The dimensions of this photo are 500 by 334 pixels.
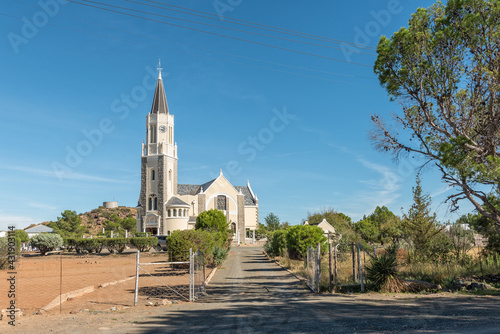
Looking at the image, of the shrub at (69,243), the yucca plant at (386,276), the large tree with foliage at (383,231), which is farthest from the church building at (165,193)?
the yucca plant at (386,276)

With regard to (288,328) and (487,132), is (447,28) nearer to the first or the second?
(487,132)

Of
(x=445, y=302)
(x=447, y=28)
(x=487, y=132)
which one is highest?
(x=447, y=28)

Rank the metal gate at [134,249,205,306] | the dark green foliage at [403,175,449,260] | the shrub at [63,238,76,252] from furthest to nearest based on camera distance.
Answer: the shrub at [63,238,76,252], the dark green foliage at [403,175,449,260], the metal gate at [134,249,205,306]

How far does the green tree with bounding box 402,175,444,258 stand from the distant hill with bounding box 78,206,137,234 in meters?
98.0

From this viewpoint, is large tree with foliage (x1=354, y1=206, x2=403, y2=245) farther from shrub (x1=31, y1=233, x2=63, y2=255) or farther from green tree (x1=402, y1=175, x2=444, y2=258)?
shrub (x1=31, y1=233, x2=63, y2=255)

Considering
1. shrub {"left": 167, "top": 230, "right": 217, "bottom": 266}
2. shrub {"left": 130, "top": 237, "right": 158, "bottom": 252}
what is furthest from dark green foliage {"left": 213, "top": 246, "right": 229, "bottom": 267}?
shrub {"left": 130, "top": 237, "right": 158, "bottom": 252}

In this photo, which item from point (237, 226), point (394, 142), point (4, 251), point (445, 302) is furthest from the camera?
point (237, 226)

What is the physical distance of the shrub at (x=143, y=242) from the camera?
42.7 metres

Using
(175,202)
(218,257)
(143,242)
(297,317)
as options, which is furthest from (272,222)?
(297,317)

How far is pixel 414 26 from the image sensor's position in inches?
606

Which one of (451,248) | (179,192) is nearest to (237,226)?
(179,192)

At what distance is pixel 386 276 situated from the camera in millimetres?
14055

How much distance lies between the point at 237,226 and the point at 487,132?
2374 inches

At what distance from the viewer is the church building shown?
2430 inches
